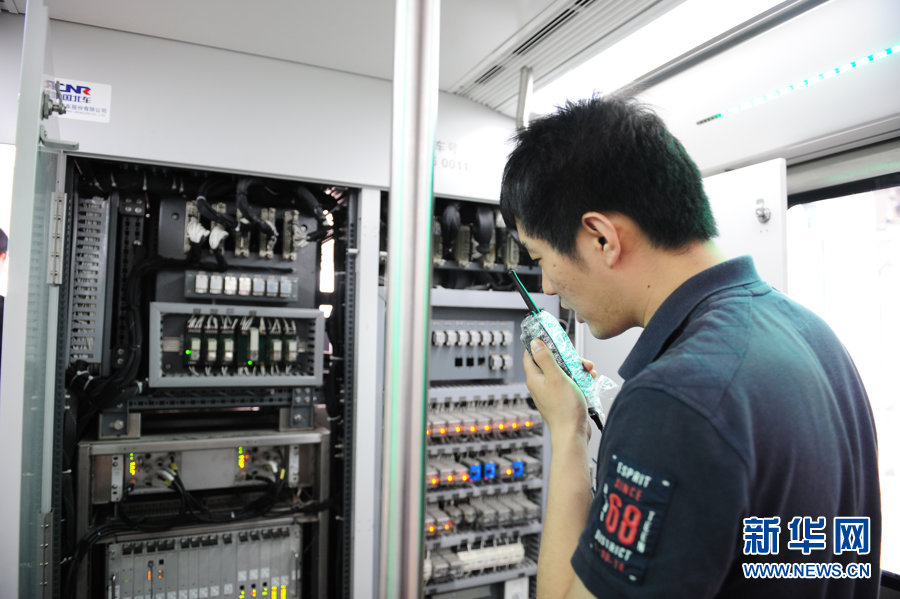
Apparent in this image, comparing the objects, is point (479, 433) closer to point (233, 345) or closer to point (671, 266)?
point (233, 345)

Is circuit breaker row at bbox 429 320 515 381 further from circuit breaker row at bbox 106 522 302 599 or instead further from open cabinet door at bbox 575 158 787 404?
open cabinet door at bbox 575 158 787 404

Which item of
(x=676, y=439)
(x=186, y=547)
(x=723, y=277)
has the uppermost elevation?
(x=723, y=277)

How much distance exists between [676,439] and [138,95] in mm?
2378

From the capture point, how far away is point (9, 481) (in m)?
1.59

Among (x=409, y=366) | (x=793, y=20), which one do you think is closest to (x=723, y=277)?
(x=409, y=366)

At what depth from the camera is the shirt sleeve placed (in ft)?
2.24

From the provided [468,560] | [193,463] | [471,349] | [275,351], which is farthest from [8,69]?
[468,560]

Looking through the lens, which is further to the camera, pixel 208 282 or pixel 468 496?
pixel 468 496

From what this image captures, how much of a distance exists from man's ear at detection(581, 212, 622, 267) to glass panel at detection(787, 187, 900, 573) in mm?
1871

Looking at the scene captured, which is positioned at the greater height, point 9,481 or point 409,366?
point 409,366

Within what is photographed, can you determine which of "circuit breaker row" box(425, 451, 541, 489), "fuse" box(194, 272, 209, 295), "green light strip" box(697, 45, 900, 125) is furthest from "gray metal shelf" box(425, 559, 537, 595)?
"green light strip" box(697, 45, 900, 125)

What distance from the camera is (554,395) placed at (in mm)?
1210

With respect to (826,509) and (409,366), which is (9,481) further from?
(826,509)

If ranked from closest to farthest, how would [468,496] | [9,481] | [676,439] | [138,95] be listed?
[676,439] → [9,481] → [138,95] → [468,496]
